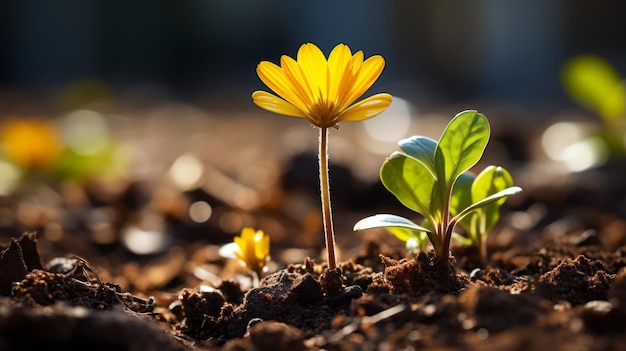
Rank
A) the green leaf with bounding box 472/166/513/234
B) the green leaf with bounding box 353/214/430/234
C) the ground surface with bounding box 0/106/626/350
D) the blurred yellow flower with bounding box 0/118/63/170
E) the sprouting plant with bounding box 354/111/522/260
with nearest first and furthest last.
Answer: the ground surface with bounding box 0/106/626/350
the green leaf with bounding box 353/214/430/234
the sprouting plant with bounding box 354/111/522/260
the green leaf with bounding box 472/166/513/234
the blurred yellow flower with bounding box 0/118/63/170

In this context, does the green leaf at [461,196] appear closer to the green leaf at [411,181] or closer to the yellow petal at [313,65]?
the green leaf at [411,181]

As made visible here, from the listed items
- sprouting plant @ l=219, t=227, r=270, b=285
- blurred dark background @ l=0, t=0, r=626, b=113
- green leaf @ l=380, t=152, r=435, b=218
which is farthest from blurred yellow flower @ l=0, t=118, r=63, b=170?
blurred dark background @ l=0, t=0, r=626, b=113

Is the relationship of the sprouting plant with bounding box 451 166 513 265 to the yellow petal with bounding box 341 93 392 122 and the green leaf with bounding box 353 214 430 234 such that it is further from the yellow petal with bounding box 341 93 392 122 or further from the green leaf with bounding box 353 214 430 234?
the yellow petal with bounding box 341 93 392 122

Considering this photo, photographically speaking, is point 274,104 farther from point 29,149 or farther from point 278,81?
point 29,149

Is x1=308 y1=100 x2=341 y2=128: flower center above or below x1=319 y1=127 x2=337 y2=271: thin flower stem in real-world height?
above

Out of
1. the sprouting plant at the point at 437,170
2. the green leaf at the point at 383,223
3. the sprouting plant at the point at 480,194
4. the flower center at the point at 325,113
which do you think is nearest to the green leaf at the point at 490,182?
the sprouting plant at the point at 480,194

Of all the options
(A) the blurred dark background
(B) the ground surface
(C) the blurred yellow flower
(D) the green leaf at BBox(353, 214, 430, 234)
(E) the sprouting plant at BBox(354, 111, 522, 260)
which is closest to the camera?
(B) the ground surface
